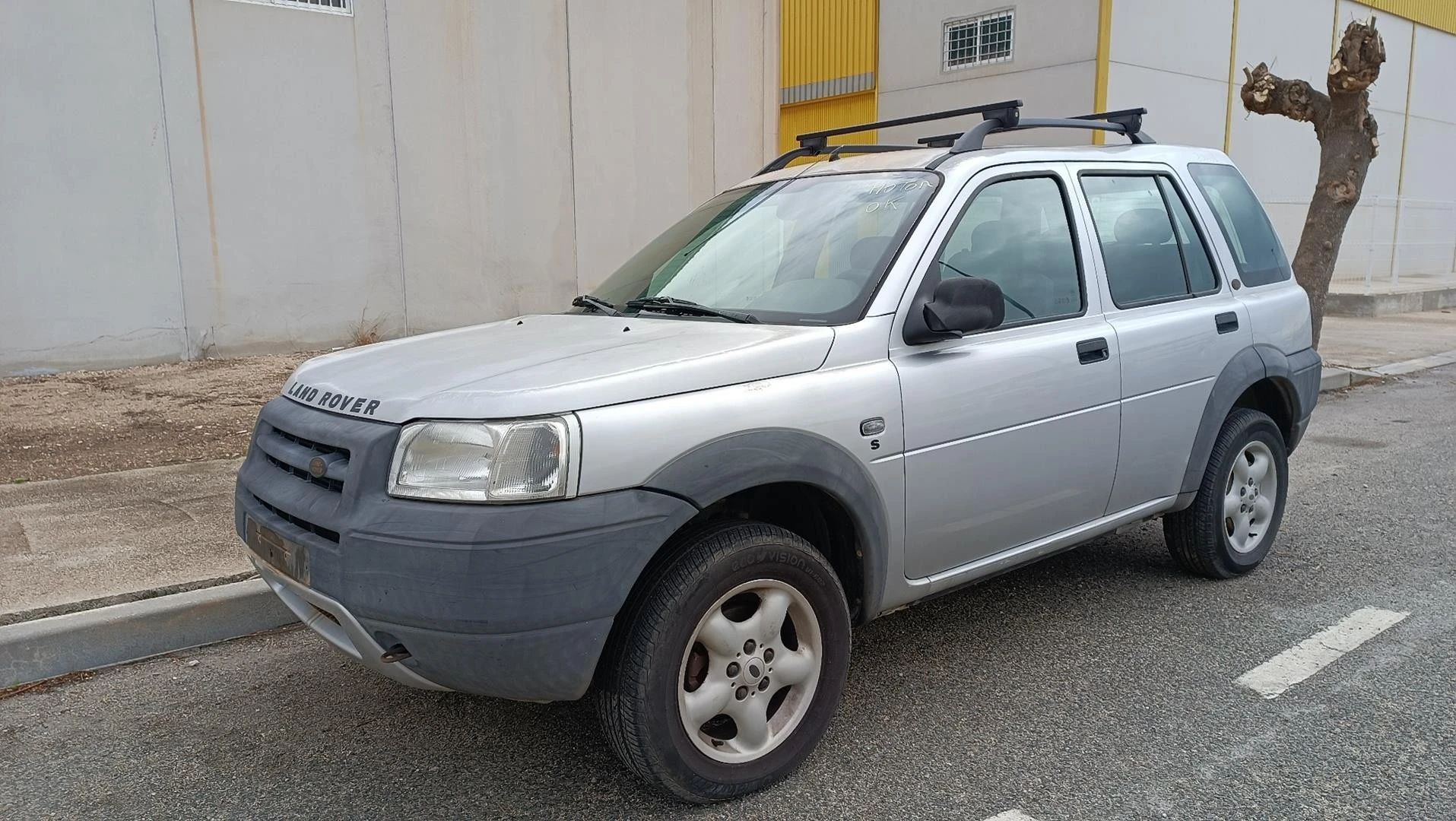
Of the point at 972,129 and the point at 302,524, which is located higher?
the point at 972,129

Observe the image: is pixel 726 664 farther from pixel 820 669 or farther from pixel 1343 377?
pixel 1343 377


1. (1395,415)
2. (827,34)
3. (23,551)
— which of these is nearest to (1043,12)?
(827,34)

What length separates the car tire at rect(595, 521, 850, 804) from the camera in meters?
2.78

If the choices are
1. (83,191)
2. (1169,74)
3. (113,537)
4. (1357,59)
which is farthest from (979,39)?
(113,537)

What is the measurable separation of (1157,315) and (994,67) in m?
13.4

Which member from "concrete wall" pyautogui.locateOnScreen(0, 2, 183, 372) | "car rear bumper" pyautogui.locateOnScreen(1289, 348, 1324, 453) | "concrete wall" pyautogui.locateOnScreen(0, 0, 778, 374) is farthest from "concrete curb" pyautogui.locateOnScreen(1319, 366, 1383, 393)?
"concrete wall" pyautogui.locateOnScreen(0, 2, 183, 372)

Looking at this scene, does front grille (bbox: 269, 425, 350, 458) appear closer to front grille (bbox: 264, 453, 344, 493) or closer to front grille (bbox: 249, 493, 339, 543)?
front grille (bbox: 264, 453, 344, 493)

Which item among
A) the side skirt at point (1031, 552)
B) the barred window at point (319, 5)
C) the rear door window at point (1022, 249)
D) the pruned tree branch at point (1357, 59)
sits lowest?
the side skirt at point (1031, 552)

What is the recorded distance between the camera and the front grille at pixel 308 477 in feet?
9.45

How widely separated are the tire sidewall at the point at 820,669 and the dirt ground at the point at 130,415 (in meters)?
4.88

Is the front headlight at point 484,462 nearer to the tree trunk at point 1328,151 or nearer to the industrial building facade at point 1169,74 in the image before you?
the tree trunk at point 1328,151

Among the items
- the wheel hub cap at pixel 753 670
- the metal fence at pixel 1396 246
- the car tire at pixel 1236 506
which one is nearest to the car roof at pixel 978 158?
the car tire at pixel 1236 506

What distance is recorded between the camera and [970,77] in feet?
55.7

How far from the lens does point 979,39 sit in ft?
54.9
